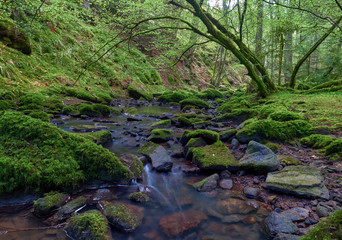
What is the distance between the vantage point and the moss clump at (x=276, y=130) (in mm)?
4793

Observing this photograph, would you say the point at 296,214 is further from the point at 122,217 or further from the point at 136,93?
the point at 136,93

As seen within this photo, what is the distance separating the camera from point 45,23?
42.5 ft

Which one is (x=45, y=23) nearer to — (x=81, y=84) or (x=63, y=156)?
(x=81, y=84)

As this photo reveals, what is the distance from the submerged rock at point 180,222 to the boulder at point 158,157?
54.6 inches

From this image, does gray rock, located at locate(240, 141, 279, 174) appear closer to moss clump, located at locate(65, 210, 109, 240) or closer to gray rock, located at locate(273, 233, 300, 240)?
gray rock, located at locate(273, 233, 300, 240)

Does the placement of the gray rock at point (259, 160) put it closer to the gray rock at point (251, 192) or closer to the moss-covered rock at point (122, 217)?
the gray rock at point (251, 192)

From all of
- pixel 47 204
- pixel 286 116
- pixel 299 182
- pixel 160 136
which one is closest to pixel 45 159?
pixel 47 204

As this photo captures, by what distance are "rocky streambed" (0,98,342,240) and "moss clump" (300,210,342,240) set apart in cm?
86

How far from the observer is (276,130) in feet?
15.9

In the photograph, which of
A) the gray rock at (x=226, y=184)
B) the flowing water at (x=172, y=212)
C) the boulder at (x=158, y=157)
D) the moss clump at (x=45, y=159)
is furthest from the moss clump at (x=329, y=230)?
the boulder at (x=158, y=157)

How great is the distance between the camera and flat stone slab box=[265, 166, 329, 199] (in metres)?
2.73

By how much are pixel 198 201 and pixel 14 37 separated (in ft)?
40.3

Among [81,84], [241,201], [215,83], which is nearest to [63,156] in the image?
[241,201]

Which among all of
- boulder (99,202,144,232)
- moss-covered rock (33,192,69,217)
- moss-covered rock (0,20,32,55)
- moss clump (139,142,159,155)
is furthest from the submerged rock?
moss-covered rock (0,20,32,55)
